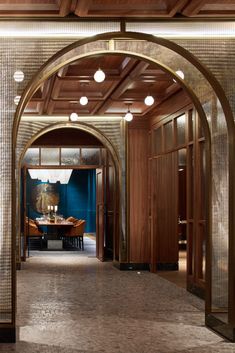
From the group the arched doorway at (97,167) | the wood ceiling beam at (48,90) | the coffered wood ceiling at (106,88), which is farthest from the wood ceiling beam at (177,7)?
the arched doorway at (97,167)

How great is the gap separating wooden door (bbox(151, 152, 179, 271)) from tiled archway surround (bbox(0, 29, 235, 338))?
5.09 metres

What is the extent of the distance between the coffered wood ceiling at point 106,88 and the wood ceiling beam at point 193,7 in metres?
1.89

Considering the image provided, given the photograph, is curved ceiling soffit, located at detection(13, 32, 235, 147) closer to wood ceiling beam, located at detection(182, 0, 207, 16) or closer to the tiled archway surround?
the tiled archway surround

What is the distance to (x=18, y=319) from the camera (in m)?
7.21

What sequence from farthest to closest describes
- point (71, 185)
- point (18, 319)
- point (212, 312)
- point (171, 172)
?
point (71, 185)
point (171, 172)
point (18, 319)
point (212, 312)

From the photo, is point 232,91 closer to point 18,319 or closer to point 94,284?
point 18,319

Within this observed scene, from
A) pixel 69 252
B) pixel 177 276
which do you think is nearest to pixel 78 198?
pixel 69 252

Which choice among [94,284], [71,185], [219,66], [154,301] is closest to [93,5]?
[219,66]

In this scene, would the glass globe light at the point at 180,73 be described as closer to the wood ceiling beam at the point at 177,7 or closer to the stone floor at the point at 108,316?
the wood ceiling beam at the point at 177,7

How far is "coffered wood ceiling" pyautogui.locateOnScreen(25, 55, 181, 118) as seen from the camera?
8.33m

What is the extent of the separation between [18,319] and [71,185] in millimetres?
19280

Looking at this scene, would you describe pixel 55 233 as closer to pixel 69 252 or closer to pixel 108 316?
pixel 69 252

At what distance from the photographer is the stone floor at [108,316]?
5.92m

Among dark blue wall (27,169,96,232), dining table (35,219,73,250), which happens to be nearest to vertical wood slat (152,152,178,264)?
dining table (35,219,73,250)
